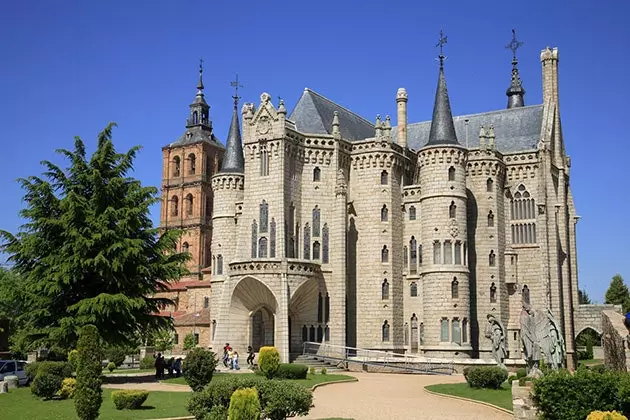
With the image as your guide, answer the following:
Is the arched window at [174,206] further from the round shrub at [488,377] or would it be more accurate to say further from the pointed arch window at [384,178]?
the round shrub at [488,377]

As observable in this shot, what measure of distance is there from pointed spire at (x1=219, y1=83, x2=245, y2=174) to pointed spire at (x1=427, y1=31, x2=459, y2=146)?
14131 mm

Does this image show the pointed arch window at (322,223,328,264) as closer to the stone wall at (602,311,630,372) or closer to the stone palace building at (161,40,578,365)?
the stone palace building at (161,40,578,365)

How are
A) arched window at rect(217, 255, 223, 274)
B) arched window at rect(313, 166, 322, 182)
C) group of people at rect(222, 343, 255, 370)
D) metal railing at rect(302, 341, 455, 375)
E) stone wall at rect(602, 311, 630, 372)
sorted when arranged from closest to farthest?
stone wall at rect(602, 311, 630, 372) < group of people at rect(222, 343, 255, 370) < metal railing at rect(302, 341, 455, 375) < arched window at rect(313, 166, 322, 182) < arched window at rect(217, 255, 223, 274)

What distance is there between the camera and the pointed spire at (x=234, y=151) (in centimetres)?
5541

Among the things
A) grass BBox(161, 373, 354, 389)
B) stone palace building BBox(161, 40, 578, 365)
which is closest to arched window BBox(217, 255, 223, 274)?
stone palace building BBox(161, 40, 578, 365)

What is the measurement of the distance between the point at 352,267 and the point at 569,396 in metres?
32.8

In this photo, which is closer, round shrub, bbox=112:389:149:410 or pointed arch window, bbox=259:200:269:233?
round shrub, bbox=112:389:149:410

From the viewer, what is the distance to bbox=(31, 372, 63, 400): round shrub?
28.2 metres

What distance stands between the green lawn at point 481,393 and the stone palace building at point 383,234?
1516 cm

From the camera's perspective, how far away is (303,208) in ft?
165

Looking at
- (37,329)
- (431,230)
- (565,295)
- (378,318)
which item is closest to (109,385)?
(37,329)

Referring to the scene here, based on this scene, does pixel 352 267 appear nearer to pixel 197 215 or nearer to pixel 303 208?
pixel 303 208

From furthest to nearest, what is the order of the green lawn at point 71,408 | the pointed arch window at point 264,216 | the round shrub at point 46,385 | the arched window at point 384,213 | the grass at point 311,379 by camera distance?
the arched window at point 384,213 < the pointed arch window at point 264,216 < the grass at point 311,379 < the round shrub at point 46,385 < the green lawn at point 71,408

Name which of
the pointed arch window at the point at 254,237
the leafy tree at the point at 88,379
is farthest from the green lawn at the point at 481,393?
the pointed arch window at the point at 254,237
